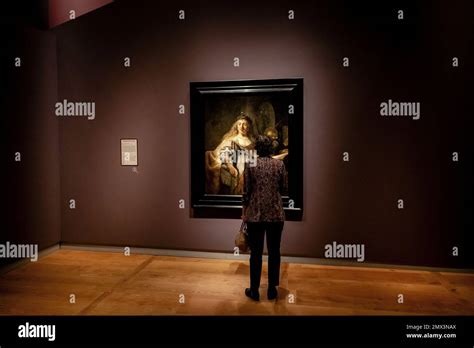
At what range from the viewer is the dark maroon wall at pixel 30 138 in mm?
4480

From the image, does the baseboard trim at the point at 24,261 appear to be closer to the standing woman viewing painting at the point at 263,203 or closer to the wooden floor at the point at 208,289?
the wooden floor at the point at 208,289

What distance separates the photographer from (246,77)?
4.78 metres

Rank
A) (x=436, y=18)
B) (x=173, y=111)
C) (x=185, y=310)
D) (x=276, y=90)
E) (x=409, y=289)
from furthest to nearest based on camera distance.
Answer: (x=173, y=111), (x=276, y=90), (x=436, y=18), (x=409, y=289), (x=185, y=310)

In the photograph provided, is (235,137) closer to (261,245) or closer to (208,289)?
(261,245)

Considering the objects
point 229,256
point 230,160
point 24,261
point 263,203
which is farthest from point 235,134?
point 24,261

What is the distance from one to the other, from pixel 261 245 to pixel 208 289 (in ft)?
2.83

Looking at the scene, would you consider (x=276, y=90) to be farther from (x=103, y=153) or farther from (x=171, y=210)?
(x=103, y=153)

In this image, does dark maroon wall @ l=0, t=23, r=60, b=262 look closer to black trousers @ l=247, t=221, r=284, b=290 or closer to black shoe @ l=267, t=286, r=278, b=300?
black trousers @ l=247, t=221, r=284, b=290

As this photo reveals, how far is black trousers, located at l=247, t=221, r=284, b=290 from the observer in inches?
138

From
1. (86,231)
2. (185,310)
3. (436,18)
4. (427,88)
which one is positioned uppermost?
(436,18)

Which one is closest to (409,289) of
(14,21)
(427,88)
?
(427,88)

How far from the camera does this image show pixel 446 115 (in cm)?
434

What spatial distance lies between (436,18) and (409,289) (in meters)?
3.30

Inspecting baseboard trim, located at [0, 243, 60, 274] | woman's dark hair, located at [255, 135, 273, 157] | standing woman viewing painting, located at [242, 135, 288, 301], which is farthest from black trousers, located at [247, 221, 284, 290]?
baseboard trim, located at [0, 243, 60, 274]
